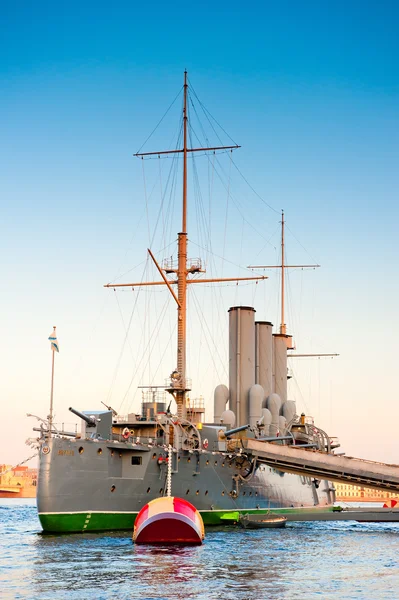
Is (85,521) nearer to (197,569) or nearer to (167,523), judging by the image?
(167,523)

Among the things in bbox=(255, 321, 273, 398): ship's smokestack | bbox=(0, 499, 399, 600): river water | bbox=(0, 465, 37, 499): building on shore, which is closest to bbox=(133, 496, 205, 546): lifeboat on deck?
bbox=(0, 499, 399, 600): river water

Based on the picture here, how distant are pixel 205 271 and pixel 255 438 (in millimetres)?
11334

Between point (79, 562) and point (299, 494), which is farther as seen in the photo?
point (299, 494)

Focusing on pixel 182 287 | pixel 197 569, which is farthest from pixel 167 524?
pixel 182 287

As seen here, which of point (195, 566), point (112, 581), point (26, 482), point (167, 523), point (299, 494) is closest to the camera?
point (112, 581)

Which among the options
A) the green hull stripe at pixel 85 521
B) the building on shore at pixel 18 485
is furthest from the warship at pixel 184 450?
the building on shore at pixel 18 485

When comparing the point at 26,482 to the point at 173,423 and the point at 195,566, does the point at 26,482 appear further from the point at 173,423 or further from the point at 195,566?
the point at 195,566

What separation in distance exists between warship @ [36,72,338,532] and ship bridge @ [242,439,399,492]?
84 cm

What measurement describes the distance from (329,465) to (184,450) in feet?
31.8

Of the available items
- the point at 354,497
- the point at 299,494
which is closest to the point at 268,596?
the point at 299,494

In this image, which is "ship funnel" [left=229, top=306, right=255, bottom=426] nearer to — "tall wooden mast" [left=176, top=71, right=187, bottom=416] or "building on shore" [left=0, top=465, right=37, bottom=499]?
"tall wooden mast" [left=176, top=71, right=187, bottom=416]

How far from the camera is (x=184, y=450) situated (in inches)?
1606

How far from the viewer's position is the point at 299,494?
199 feet

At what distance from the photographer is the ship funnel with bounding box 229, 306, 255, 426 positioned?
185 feet
